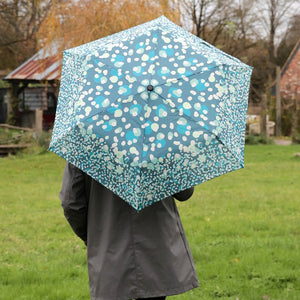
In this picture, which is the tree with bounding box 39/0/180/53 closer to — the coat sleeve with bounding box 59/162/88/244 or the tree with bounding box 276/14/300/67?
the coat sleeve with bounding box 59/162/88/244

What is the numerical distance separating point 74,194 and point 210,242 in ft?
13.0

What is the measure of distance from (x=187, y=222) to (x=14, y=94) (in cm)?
1989

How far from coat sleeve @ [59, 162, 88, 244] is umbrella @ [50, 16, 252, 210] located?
21cm

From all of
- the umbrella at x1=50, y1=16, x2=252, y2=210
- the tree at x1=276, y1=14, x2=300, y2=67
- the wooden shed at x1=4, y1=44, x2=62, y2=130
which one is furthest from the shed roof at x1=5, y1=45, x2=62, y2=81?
the tree at x1=276, y1=14, x2=300, y2=67

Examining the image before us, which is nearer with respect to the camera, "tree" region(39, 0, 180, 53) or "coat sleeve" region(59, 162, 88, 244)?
"coat sleeve" region(59, 162, 88, 244)

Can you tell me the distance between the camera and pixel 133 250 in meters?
2.91

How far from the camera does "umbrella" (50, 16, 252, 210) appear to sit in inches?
107

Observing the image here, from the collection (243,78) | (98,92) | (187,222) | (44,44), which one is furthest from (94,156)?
(44,44)

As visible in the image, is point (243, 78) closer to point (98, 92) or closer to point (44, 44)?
point (98, 92)

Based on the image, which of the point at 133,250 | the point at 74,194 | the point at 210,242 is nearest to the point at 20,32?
the point at 210,242

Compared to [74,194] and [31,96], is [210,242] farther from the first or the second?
[31,96]

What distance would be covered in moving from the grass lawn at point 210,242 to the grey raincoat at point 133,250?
2114 mm

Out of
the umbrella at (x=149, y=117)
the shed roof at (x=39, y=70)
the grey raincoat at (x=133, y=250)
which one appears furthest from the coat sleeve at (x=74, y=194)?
the shed roof at (x=39, y=70)

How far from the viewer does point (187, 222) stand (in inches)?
314
